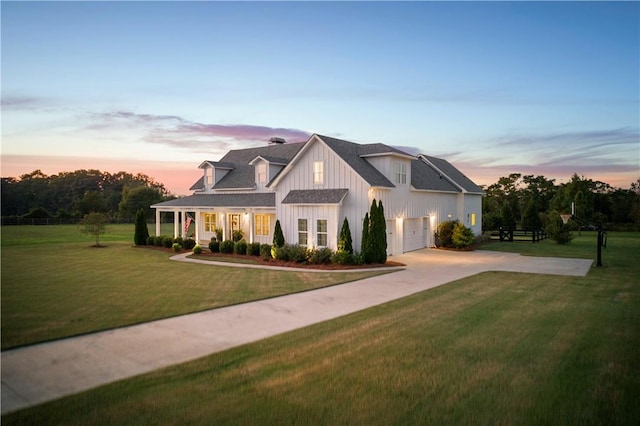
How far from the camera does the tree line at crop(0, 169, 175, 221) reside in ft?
216

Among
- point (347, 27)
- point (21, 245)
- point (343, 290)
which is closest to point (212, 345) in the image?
point (343, 290)

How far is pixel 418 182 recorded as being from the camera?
→ 27578mm

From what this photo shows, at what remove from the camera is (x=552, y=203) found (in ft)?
174

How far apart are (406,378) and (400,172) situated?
19.4m

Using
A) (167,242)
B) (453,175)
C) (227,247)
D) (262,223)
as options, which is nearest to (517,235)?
(453,175)

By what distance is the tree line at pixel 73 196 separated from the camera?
65.9 m

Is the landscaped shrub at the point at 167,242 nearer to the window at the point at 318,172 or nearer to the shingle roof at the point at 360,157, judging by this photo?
the window at the point at 318,172

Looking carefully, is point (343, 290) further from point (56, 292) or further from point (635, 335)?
point (56, 292)

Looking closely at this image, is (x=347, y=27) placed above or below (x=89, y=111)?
above

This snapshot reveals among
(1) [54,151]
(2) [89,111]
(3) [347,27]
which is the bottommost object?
(1) [54,151]

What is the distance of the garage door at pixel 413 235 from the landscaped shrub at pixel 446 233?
1.26m

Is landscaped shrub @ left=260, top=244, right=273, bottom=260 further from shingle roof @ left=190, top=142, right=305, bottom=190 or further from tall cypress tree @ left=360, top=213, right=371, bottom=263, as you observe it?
shingle roof @ left=190, top=142, right=305, bottom=190

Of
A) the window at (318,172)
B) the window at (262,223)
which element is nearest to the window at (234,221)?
the window at (262,223)

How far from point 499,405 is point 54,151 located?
14298mm
